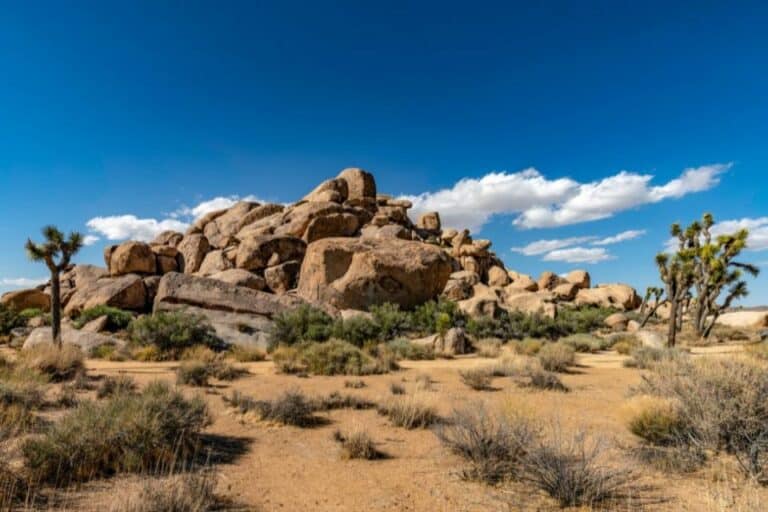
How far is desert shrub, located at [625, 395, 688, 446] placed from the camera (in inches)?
241

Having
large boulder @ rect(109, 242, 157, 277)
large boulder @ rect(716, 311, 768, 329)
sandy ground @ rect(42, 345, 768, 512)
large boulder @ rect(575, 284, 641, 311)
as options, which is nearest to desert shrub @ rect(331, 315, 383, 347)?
sandy ground @ rect(42, 345, 768, 512)

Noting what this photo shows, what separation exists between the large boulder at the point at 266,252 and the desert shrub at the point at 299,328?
1190 cm

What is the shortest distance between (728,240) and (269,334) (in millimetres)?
25702

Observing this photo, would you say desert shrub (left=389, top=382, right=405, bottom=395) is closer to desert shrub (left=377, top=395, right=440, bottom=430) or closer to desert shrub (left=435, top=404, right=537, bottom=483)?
desert shrub (left=377, top=395, right=440, bottom=430)

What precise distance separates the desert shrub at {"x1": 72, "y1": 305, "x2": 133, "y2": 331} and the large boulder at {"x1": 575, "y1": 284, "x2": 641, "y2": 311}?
140 ft

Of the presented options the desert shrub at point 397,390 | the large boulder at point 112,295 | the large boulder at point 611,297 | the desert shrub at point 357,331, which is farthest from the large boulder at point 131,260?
the large boulder at point 611,297

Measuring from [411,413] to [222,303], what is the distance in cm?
1668

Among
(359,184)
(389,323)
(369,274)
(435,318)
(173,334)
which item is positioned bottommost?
(173,334)

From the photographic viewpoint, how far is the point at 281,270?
100 feet

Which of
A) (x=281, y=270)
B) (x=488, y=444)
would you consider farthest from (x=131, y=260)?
(x=488, y=444)

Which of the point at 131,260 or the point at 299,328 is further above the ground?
the point at 131,260

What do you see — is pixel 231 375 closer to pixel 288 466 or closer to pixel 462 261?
pixel 288 466

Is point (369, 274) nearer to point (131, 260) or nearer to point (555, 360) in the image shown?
point (555, 360)

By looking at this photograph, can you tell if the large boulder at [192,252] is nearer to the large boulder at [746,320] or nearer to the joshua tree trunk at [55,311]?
the joshua tree trunk at [55,311]
